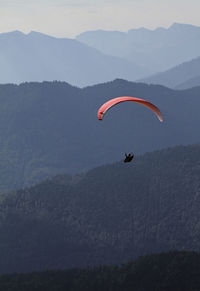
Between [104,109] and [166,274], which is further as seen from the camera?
[166,274]

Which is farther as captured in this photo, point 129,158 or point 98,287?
point 98,287

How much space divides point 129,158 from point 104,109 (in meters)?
8.09

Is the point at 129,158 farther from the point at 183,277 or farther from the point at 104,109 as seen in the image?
the point at 183,277

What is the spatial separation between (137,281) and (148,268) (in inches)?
272

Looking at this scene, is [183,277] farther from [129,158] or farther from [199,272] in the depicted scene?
[129,158]

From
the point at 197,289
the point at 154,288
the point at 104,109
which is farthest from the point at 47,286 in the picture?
the point at 104,109

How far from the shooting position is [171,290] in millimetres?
187500

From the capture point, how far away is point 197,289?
607 ft

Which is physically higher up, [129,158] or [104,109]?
[104,109]

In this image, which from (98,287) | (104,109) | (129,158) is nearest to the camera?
(129,158)

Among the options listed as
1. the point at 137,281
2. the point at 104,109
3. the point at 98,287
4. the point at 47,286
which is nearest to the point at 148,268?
the point at 137,281

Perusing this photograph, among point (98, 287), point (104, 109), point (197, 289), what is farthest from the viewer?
point (98, 287)

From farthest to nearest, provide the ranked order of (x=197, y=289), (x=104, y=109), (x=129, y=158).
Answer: (x=197, y=289)
(x=104, y=109)
(x=129, y=158)

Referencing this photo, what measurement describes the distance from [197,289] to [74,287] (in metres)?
43.0
